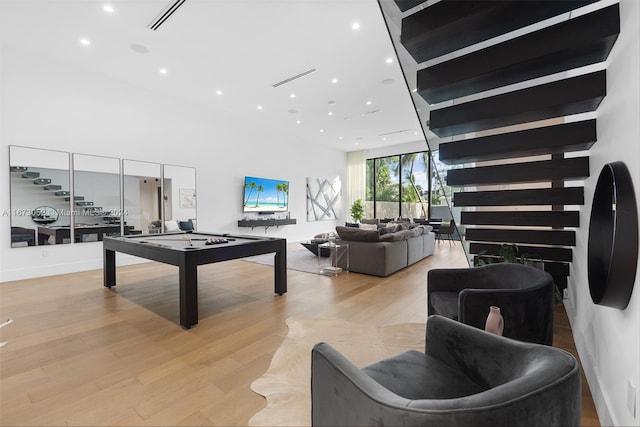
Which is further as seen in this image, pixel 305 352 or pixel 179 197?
pixel 179 197

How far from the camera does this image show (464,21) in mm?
1750

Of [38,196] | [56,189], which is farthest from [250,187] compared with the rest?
[38,196]

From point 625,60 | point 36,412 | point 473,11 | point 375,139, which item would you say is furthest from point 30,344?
point 375,139

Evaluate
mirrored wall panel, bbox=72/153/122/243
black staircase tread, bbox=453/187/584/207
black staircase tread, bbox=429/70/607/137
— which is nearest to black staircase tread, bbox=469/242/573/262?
black staircase tread, bbox=453/187/584/207

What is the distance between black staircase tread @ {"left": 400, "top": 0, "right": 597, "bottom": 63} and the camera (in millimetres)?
1627

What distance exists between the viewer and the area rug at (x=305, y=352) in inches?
68.3

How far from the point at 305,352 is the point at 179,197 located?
18.0 ft

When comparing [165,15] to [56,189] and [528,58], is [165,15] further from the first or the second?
[528,58]

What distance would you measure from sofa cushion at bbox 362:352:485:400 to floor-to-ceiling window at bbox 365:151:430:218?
405 inches

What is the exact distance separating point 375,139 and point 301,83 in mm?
5169

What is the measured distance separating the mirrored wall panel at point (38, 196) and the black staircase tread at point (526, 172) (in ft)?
20.3

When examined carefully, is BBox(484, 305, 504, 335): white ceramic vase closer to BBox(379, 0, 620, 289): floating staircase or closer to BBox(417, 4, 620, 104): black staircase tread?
BBox(379, 0, 620, 289): floating staircase

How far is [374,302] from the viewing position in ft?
12.1

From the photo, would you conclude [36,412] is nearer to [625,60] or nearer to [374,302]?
[374,302]
